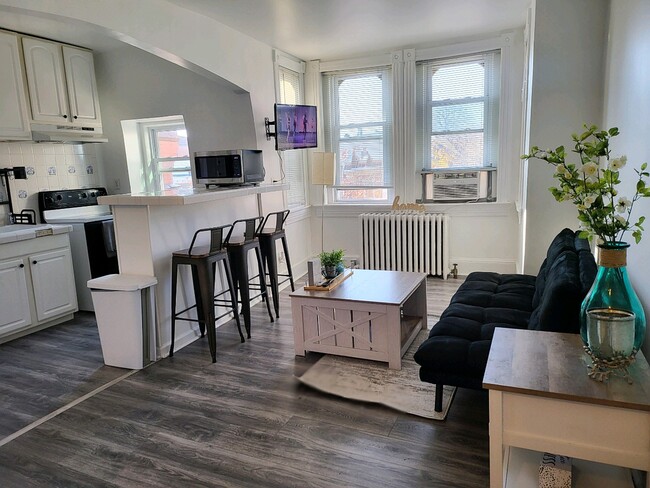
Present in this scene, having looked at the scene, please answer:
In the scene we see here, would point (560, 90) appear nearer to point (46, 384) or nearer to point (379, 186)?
point (379, 186)

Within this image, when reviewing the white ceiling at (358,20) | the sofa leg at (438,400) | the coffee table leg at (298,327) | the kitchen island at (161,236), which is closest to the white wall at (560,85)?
the white ceiling at (358,20)

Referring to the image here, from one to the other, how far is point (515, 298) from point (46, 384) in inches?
124

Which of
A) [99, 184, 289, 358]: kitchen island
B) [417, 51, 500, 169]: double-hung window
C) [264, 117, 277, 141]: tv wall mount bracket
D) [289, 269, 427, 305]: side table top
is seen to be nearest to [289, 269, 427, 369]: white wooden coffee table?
[289, 269, 427, 305]: side table top

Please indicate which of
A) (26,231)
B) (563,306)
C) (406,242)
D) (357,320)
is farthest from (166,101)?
(563,306)

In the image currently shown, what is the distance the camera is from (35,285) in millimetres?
3912

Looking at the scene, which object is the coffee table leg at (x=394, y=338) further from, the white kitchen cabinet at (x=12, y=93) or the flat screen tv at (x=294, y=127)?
the white kitchen cabinet at (x=12, y=93)

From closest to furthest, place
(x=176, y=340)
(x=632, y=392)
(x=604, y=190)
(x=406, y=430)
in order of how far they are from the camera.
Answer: (x=632, y=392), (x=604, y=190), (x=406, y=430), (x=176, y=340)

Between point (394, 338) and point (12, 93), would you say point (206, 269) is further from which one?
point (12, 93)

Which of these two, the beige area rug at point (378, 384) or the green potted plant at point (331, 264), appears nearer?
the beige area rug at point (378, 384)

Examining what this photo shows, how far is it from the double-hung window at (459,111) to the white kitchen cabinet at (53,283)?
155 inches

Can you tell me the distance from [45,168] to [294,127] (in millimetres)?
2545

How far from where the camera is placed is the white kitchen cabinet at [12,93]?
3.91m

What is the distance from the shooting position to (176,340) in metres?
3.51

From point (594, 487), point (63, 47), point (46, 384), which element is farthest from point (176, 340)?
point (63, 47)
